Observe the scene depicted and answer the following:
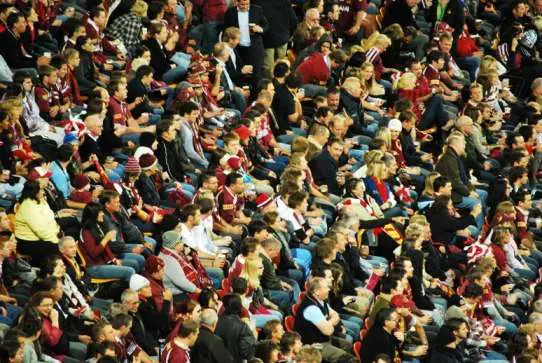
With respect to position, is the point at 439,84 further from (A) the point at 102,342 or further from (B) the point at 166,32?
(A) the point at 102,342

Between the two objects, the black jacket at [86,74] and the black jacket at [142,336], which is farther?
the black jacket at [86,74]

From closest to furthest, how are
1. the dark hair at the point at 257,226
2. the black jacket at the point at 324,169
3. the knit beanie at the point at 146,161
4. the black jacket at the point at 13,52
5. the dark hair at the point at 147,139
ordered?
the dark hair at the point at 257,226, the knit beanie at the point at 146,161, the dark hair at the point at 147,139, the black jacket at the point at 13,52, the black jacket at the point at 324,169

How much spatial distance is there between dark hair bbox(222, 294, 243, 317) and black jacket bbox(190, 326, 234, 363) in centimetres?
49

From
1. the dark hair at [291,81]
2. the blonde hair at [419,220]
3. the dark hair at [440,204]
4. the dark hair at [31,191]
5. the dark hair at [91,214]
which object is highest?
the dark hair at [31,191]

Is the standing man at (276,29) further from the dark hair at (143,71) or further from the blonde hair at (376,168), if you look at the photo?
the dark hair at (143,71)

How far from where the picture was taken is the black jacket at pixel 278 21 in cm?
1942

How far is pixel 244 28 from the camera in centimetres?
1891

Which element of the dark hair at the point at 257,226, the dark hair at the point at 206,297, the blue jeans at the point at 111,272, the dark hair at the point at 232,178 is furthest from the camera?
the dark hair at the point at 232,178

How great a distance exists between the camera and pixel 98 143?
52.9 ft

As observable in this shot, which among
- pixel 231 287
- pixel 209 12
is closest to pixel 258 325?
pixel 231 287

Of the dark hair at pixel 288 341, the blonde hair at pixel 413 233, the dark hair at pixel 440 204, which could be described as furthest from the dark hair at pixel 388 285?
the dark hair at pixel 440 204

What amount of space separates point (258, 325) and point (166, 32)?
4.73m

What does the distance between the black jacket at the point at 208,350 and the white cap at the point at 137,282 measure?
667mm

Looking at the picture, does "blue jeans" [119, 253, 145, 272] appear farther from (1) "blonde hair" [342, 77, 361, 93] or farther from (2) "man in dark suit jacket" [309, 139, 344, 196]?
(1) "blonde hair" [342, 77, 361, 93]
